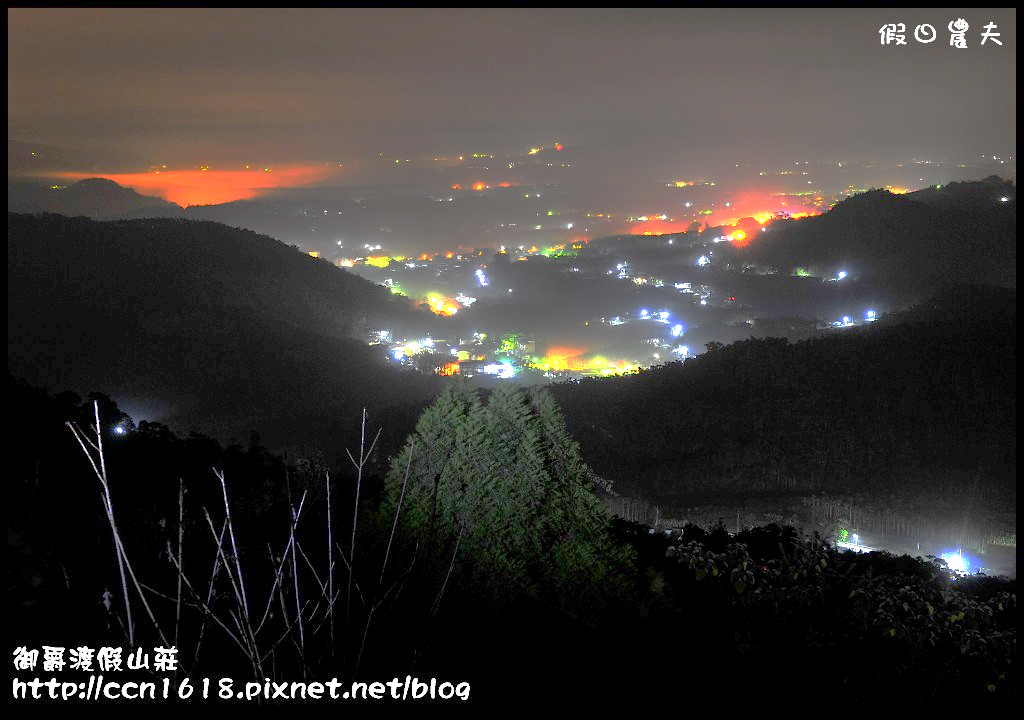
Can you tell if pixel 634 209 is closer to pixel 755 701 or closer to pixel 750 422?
pixel 750 422

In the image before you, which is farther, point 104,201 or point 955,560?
point 104,201

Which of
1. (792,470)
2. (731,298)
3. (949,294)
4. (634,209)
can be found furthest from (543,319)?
(634,209)

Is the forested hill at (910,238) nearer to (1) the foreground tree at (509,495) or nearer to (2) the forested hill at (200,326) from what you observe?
(2) the forested hill at (200,326)

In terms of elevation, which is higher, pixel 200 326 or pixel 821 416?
pixel 200 326

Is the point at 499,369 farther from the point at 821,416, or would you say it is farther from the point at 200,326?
the point at 821,416

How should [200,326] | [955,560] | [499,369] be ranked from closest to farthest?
[955,560], [200,326], [499,369]

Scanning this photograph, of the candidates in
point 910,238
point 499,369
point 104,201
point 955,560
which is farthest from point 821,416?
point 104,201
